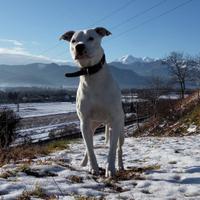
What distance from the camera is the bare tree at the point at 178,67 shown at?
6781cm

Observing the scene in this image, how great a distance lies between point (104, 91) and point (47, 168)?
1.58 meters

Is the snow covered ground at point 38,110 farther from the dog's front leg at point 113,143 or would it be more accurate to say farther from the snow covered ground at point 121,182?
the dog's front leg at point 113,143

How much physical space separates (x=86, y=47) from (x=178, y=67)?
6590cm

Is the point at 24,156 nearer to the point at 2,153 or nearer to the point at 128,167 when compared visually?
the point at 2,153

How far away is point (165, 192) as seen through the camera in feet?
15.6

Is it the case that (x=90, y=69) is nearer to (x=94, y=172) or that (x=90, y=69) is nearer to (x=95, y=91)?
(x=95, y=91)

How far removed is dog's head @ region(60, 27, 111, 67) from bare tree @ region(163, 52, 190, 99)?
60.5 meters

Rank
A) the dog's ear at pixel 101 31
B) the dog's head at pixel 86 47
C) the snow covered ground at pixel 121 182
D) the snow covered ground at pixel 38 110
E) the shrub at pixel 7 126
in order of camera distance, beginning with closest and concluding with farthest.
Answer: the snow covered ground at pixel 121 182 → the dog's head at pixel 86 47 → the dog's ear at pixel 101 31 → the shrub at pixel 7 126 → the snow covered ground at pixel 38 110

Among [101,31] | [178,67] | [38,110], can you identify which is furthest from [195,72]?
[101,31]

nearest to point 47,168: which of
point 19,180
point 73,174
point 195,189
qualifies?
point 73,174

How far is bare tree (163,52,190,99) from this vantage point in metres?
67.8

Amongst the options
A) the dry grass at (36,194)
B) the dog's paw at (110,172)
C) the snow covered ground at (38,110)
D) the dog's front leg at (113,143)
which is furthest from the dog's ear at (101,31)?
the snow covered ground at (38,110)

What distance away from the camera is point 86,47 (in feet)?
18.5

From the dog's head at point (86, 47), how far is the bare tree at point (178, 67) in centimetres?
6052
